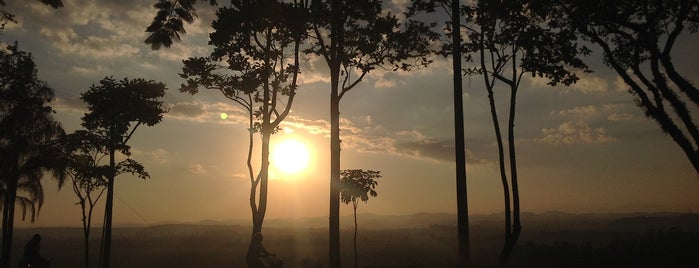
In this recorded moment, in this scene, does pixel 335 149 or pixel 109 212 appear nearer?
pixel 335 149

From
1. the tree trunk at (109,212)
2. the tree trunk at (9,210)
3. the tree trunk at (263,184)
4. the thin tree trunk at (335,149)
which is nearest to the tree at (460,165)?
the thin tree trunk at (335,149)

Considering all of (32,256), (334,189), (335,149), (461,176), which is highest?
(335,149)

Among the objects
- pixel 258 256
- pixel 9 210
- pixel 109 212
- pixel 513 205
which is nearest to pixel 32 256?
pixel 258 256

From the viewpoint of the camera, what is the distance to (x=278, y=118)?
23.8 meters

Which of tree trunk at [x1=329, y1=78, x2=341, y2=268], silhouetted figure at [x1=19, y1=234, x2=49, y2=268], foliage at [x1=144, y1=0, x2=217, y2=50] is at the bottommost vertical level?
silhouetted figure at [x1=19, y1=234, x2=49, y2=268]

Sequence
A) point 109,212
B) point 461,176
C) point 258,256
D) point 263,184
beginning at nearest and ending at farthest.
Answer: point 461,176, point 258,256, point 263,184, point 109,212

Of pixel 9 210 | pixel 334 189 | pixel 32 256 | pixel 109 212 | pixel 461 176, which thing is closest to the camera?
pixel 461 176

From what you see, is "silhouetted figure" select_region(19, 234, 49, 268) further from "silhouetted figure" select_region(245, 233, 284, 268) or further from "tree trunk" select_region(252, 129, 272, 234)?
"tree trunk" select_region(252, 129, 272, 234)

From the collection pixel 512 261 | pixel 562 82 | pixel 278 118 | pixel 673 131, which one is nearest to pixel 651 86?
pixel 673 131

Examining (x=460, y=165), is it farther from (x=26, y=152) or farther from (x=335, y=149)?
(x=26, y=152)

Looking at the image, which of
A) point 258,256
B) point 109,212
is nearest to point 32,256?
point 258,256

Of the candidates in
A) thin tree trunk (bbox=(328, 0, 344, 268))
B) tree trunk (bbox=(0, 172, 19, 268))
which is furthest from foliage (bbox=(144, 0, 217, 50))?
Answer: tree trunk (bbox=(0, 172, 19, 268))

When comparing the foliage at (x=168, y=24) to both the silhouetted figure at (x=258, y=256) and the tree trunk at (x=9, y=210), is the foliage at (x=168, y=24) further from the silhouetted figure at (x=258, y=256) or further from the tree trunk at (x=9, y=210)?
the tree trunk at (x=9, y=210)

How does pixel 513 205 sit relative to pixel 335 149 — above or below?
below
